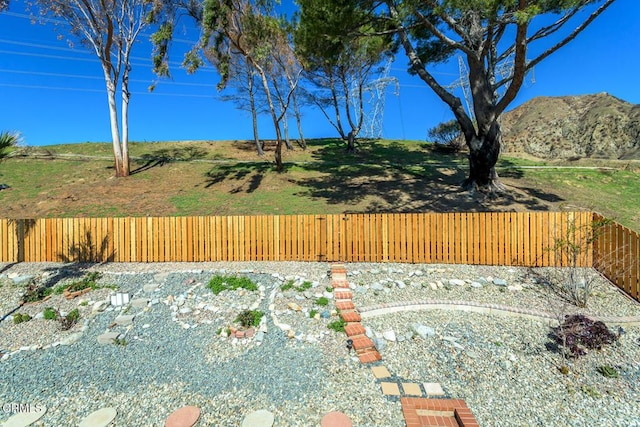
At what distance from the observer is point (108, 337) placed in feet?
15.7

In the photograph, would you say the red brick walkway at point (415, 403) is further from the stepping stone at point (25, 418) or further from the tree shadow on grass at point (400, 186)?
the tree shadow on grass at point (400, 186)

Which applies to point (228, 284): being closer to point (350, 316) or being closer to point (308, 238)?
point (308, 238)

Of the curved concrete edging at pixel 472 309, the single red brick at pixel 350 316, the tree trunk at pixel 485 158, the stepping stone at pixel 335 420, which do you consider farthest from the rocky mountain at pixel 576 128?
the stepping stone at pixel 335 420

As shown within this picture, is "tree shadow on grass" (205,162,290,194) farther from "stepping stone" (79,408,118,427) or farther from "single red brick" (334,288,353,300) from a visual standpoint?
"stepping stone" (79,408,118,427)

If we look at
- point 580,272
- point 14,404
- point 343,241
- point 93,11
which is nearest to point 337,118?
point 93,11

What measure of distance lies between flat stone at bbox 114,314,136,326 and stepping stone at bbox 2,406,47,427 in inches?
68.2

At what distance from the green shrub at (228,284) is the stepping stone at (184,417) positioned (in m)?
2.75

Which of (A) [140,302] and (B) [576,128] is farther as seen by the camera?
(B) [576,128]

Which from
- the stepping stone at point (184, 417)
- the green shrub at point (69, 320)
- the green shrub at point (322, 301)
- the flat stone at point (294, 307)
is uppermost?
the green shrub at point (322, 301)

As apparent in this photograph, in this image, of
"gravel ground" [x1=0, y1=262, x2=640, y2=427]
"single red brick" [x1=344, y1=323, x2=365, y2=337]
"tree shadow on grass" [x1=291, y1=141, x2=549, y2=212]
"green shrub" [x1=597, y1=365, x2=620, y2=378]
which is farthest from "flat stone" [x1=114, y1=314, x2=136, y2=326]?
"tree shadow on grass" [x1=291, y1=141, x2=549, y2=212]

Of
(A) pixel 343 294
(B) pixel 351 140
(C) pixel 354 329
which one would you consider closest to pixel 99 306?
(A) pixel 343 294

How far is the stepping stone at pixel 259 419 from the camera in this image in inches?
126

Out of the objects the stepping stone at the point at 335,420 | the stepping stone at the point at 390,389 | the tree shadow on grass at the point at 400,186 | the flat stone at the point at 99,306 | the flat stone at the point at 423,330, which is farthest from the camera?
the tree shadow on grass at the point at 400,186

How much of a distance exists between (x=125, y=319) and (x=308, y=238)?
13.5 feet
